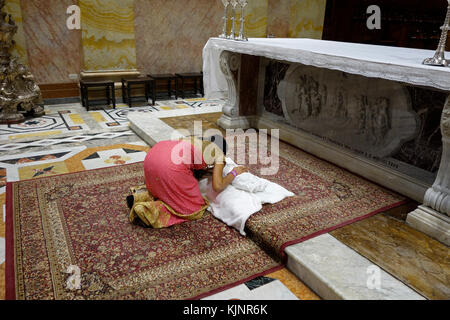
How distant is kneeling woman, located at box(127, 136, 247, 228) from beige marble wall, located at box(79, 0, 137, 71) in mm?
5027

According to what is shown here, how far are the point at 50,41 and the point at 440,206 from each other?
706 cm

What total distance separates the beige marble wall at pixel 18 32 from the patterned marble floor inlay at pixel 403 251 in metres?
6.55

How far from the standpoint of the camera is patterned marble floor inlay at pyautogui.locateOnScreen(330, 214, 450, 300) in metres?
2.28

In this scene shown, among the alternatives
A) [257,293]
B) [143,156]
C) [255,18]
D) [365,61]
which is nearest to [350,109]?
[365,61]

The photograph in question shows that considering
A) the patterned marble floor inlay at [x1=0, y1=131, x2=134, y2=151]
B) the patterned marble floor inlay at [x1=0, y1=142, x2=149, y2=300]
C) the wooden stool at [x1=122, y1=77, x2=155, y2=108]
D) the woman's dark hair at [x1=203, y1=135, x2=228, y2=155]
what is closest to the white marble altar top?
the woman's dark hair at [x1=203, y1=135, x2=228, y2=155]

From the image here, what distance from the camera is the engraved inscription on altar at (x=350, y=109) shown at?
3463 millimetres

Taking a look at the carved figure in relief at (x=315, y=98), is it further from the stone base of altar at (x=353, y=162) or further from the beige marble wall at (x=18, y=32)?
the beige marble wall at (x=18, y=32)

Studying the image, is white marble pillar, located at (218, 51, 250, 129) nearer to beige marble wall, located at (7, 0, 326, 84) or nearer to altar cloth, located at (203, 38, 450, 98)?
altar cloth, located at (203, 38, 450, 98)

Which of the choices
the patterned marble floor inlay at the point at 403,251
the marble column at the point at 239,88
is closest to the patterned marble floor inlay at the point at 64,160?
the marble column at the point at 239,88

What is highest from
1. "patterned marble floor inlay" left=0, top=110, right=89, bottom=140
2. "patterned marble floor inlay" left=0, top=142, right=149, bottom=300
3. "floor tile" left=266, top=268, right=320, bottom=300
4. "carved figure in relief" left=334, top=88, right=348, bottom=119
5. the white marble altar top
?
the white marble altar top

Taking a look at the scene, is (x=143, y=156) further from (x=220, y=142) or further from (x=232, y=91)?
(x=220, y=142)

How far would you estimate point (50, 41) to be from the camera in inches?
275

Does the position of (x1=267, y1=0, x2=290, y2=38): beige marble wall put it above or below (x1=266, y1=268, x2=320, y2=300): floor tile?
above
